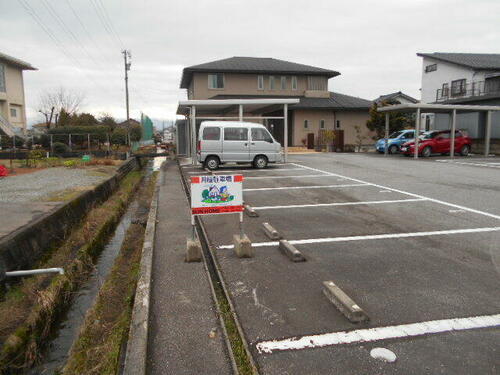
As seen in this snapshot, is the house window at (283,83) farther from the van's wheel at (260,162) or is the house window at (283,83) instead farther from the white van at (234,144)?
the van's wheel at (260,162)

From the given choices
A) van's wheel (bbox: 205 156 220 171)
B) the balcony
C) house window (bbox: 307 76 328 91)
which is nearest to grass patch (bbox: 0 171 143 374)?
van's wheel (bbox: 205 156 220 171)

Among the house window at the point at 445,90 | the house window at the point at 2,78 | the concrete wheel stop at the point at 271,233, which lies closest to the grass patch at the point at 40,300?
the concrete wheel stop at the point at 271,233

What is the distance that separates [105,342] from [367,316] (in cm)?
271

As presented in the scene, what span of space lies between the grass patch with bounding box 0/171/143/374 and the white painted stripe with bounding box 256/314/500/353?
9.11ft

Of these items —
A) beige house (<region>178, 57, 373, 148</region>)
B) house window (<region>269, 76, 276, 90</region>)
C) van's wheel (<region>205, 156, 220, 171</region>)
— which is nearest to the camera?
van's wheel (<region>205, 156, 220, 171</region>)

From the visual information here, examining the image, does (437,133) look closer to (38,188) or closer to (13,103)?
(38,188)

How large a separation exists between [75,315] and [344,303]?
3742mm

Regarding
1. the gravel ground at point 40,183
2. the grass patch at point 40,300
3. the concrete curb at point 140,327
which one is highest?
the gravel ground at point 40,183

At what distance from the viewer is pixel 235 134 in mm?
16766

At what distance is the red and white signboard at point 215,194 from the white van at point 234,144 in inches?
436

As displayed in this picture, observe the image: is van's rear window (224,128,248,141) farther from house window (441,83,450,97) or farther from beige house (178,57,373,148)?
house window (441,83,450,97)

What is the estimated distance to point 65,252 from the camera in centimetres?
771

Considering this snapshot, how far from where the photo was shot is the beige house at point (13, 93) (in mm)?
34250

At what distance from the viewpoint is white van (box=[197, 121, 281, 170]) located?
16.5m
